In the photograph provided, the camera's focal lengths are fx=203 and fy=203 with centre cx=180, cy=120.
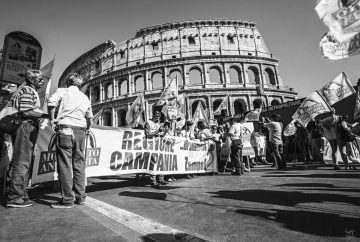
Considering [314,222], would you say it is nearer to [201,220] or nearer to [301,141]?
[201,220]

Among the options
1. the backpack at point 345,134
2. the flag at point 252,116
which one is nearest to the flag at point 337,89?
the backpack at point 345,134

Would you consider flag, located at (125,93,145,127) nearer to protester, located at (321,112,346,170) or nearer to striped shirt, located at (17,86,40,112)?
striped shirt, located at (17,86,40,112)

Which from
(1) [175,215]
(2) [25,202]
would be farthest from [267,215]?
(2) [25,202]

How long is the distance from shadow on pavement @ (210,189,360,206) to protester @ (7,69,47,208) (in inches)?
104

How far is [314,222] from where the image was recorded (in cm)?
176

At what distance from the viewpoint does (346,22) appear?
305 cm

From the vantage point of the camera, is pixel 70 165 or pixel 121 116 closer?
pixel 70 165

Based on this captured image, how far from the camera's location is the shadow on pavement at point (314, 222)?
5.05 ft

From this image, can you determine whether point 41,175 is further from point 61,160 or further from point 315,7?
point 315,7

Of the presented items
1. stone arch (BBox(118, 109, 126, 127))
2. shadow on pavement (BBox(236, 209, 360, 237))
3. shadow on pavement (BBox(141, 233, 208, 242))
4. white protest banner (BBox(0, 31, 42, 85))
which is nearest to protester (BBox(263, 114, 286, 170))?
shadow on pavement (BBox(236, 209, 360, 237))

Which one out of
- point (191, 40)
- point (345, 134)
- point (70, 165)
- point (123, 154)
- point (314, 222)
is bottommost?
point (314, 222)

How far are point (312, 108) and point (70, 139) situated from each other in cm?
651

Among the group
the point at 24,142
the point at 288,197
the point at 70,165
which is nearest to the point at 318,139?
the point at 288,197

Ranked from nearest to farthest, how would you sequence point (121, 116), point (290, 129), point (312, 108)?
point (312, 108)
point (290, 129)
point (121, 116)
